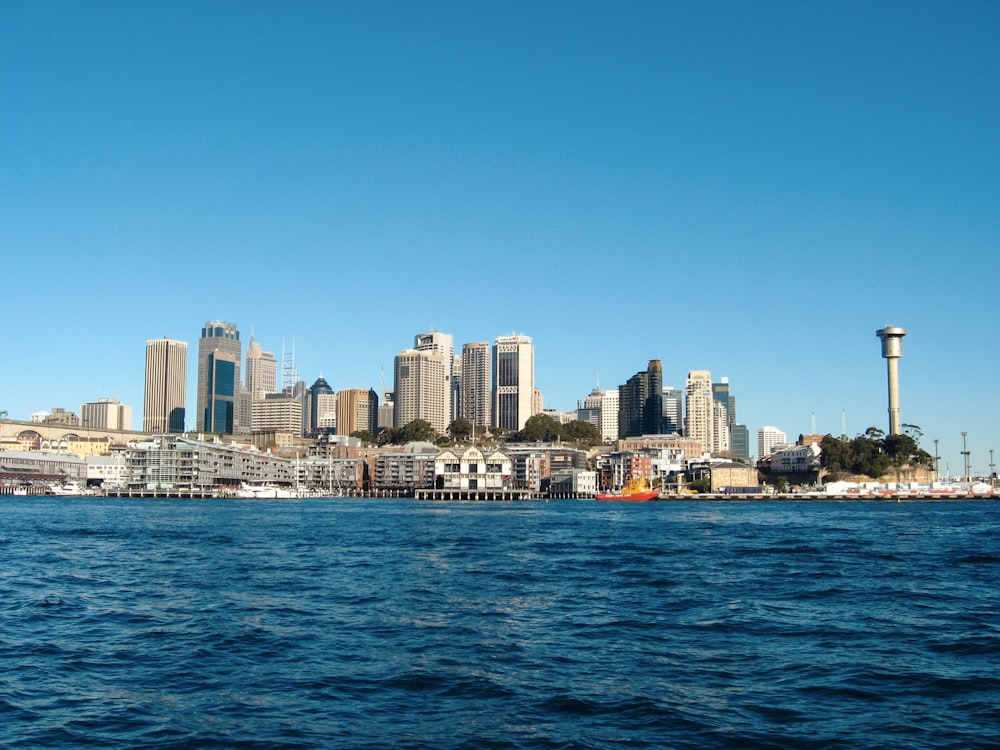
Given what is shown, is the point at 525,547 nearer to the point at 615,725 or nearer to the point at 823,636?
the point at 823,636

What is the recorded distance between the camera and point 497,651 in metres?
26.8

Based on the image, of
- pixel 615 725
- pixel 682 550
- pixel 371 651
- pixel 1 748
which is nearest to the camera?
pixel 1 748

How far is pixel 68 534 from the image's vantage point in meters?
72.7

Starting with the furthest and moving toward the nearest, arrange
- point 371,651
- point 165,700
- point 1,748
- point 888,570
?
point 888,570
point 371,651
point 165,700
point 1,748

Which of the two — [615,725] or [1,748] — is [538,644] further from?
[1,748]

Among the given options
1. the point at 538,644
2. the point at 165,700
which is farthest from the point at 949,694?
the point at 165,700

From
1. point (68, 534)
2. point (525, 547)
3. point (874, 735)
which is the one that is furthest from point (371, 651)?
point (68, 534)

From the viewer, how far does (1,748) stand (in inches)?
711

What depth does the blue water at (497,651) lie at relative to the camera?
19.5 m

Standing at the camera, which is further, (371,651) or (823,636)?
(823,636)

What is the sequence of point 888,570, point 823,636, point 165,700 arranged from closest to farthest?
point 165,700, point 823,636, point 888,570

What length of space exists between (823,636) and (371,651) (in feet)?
44.1

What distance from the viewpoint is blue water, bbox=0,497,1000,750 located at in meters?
19.5

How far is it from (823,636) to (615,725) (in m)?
12.2
